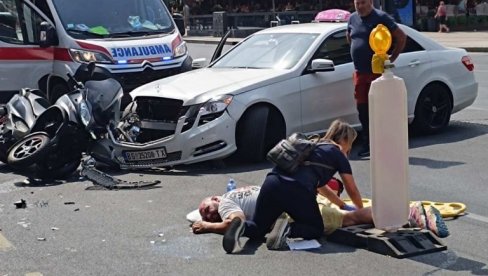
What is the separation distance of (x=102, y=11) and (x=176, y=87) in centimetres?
470

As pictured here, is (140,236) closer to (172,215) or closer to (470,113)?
(172,215)

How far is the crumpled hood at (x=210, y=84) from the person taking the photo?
9.57 metres

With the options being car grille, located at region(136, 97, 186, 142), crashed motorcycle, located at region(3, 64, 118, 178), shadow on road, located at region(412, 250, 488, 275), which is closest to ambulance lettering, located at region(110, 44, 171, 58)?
crashed motorcycle, located at region(3, 64, 118, 178)

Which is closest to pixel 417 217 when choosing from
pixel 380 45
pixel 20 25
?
pixel 380 45

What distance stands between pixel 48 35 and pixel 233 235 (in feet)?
26.9

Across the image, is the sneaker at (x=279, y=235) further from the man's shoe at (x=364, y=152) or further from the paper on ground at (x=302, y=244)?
the man's shoe at (x=364, y=152)

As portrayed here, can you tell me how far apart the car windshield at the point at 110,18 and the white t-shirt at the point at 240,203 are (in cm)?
752

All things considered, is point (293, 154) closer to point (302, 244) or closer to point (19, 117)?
point (302, 244)

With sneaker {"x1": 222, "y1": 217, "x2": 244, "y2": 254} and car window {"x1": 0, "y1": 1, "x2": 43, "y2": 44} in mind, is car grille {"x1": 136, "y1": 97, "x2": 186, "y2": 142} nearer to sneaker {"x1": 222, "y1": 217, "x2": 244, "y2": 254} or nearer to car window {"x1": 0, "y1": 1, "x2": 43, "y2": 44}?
sneaker {"x1": 222, "y1": 217, "x2": 244, "y2": 254}

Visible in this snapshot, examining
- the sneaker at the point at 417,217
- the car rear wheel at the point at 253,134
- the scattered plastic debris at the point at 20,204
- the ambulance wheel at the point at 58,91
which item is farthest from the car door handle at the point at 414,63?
the ambulance wheel at the point at 58,91

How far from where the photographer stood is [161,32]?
14336mm

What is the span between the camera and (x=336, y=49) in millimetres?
10672

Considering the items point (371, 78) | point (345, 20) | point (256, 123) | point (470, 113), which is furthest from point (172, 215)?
point (470, 113)

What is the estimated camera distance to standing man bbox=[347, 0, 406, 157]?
380 inches
